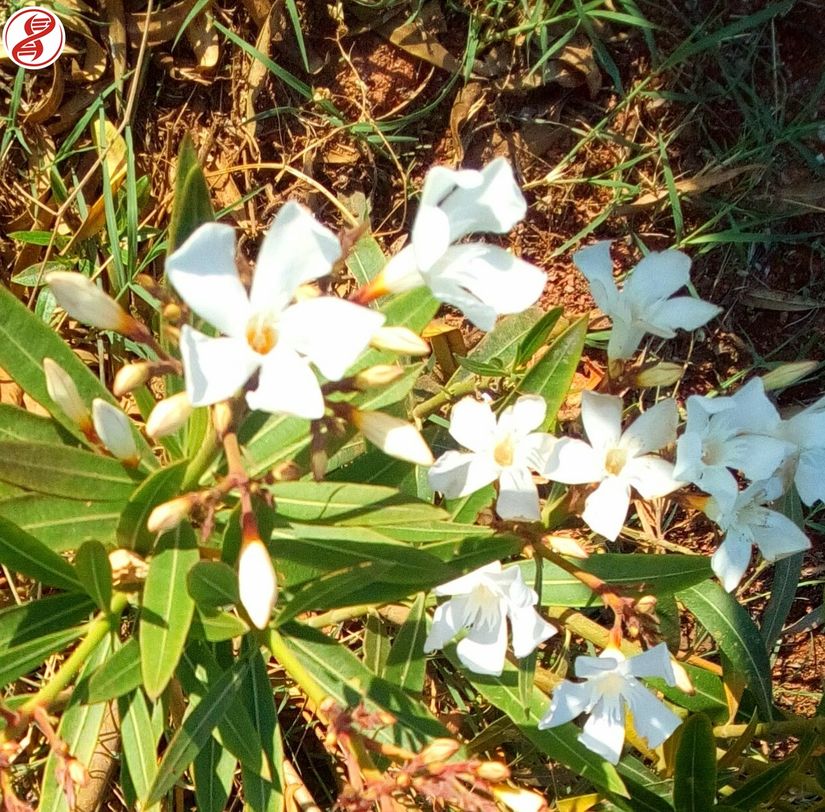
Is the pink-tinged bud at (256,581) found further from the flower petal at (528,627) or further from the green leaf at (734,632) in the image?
the green leaf at (734,632)

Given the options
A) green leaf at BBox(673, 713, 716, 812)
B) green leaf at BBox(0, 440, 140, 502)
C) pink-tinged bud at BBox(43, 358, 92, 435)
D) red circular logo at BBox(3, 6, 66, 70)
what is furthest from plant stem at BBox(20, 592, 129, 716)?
red circular logo at BBox(3, 6, 66, 70)

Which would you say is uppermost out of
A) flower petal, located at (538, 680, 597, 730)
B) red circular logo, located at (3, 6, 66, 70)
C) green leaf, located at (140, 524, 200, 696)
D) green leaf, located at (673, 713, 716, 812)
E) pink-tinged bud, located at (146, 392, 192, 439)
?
red circular logo, located at (3, 6, 66, 70)

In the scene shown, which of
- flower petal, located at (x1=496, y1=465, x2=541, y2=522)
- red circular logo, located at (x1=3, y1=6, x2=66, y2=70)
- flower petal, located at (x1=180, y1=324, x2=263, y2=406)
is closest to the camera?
flower petal, located at (x1=180, y1=324, x2=263, y2=406)

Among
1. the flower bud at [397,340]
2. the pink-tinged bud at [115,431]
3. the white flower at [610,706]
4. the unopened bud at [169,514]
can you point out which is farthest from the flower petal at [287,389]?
the white flower at [610,706]

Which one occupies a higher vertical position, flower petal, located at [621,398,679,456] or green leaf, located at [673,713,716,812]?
flower petal, located at [621,398,679,456]

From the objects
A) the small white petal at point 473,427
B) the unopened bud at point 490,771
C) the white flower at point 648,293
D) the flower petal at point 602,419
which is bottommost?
the unopened bud at point 490,771

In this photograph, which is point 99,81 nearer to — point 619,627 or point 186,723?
point 186,723

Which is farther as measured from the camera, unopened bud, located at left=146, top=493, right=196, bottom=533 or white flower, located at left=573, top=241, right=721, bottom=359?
white flower, located at left=573, top=241, right=721, bottom=359

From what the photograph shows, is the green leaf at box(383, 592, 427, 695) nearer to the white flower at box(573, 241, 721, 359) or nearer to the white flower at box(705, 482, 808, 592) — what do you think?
the white flower at box(705, 482, 808, 592)
